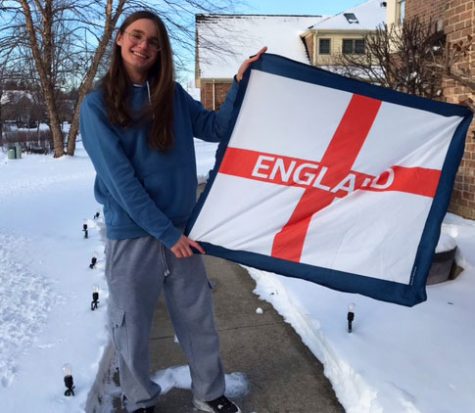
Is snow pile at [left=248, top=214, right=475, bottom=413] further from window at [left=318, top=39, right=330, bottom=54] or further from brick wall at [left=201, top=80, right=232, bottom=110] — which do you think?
window at [left=318, top=39, right=330, bottom=54]

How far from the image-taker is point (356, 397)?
2.83 m

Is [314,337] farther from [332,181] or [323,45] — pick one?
[323,45]

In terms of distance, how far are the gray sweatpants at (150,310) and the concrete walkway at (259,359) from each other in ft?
0.89

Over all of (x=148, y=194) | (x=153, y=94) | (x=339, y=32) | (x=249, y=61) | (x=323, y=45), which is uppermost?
(x=339, y=32)

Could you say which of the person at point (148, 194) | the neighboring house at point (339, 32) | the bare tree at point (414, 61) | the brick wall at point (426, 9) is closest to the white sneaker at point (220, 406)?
the person at point (148, 194)

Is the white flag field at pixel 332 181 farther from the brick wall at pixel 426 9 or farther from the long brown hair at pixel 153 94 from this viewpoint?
the brick wall at pixel 426 9

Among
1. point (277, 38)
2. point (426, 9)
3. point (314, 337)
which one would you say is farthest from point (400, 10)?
point (277, 38)

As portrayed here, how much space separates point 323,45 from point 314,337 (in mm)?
26773

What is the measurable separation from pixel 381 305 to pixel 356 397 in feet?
4.18

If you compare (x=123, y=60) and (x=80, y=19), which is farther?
(x=80, y=19)

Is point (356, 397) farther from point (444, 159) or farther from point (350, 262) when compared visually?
point (444, 159)

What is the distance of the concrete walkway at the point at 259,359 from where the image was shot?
2.91m

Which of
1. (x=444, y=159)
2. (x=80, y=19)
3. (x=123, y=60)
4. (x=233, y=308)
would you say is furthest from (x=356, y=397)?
(x=80, y=19)

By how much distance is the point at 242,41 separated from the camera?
27.6 meters
